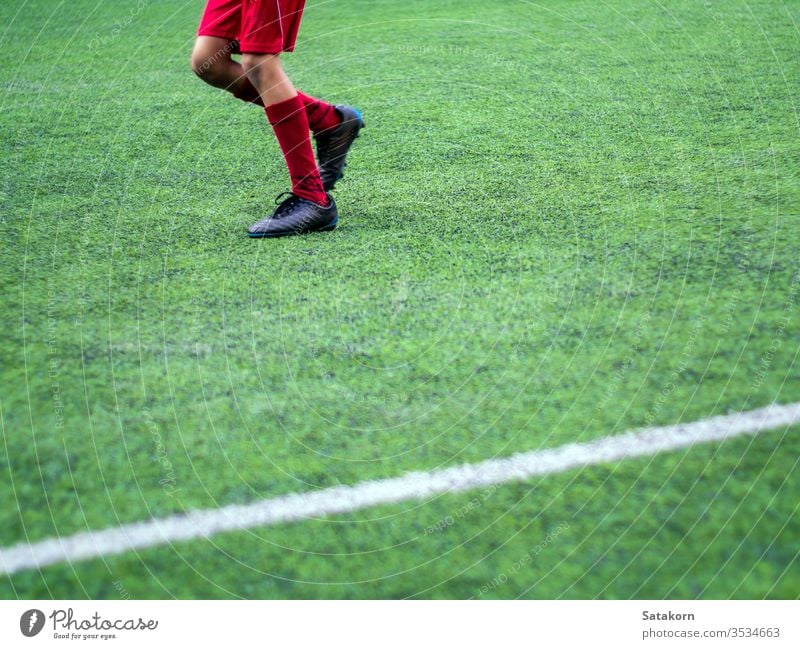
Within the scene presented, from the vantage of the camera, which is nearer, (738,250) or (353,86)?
(738,250)

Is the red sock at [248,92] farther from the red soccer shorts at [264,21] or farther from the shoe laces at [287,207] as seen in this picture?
the shoe laces at [287,207]

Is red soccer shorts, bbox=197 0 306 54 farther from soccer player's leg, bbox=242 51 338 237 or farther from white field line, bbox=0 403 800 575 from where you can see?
white field line, bbox=0 403 800 575

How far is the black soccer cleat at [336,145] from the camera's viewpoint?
3.09 metres

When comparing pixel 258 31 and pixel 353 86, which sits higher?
pixel 258 31

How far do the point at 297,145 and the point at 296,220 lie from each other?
0.79ft

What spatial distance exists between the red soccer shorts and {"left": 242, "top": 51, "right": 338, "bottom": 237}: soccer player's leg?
4 centimetres

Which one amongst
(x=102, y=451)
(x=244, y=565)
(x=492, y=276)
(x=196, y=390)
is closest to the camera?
(x=244, y=565)

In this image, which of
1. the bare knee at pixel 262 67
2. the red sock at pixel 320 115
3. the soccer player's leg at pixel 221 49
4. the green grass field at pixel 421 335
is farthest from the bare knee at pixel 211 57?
the green grass field at pixel 421 335

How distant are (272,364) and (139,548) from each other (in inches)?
25.5

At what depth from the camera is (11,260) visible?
269 centimetres

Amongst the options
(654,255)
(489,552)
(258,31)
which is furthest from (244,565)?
(258,31)

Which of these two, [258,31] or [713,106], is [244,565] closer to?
[258,31]

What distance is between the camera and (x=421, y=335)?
2164 mm

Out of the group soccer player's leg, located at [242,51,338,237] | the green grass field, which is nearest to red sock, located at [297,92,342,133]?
soccer player's leg, located at [242,51,338,237]
